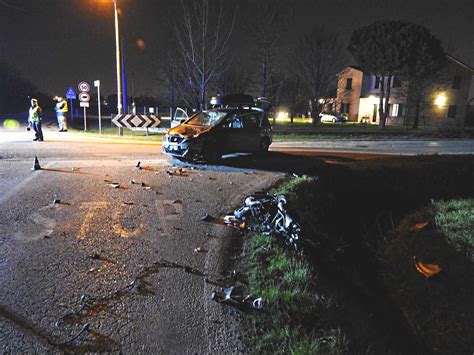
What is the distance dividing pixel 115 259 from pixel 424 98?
39.1 metres

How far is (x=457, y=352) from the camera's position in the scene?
15.4ft

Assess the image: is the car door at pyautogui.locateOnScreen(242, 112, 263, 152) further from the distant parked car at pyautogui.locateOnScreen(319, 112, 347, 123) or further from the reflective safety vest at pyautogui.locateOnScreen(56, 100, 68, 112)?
the distant parked car at pyautogui.locateOnScreen(319, 112, 347, 123)

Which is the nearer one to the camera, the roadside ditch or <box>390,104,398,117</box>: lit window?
the roadside ditch

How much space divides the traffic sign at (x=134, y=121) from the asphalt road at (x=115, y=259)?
9968 mm

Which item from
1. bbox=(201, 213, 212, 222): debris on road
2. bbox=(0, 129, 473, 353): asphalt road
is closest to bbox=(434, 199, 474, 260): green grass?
bbox=(0, 129, 473, 353): asphalt road

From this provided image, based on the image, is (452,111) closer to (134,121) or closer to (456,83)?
(456,83)

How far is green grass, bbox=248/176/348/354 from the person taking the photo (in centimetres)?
327

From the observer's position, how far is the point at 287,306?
12.5 ft

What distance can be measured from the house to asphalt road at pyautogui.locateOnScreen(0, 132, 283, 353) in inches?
1309

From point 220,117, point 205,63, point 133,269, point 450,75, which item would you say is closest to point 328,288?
point 133,269

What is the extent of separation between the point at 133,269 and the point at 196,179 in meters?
4.48

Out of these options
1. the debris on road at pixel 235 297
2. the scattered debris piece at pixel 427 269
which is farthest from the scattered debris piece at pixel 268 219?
the scattered debris piece at pixel 427 269

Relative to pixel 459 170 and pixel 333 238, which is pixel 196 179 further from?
pixel 459 170

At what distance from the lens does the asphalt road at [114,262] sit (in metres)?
3.31
